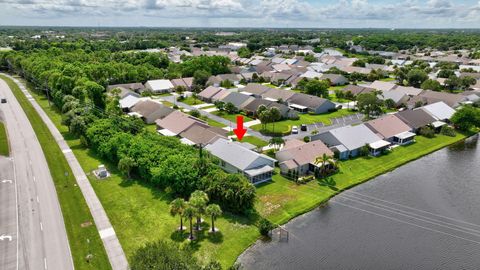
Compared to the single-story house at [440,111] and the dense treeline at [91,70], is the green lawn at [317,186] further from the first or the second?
the dense treeline at [91,70]

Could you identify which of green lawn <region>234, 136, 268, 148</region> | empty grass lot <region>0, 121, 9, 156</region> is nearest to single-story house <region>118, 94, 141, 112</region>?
empty grass lot <region>0, 121, 9, 156</region>

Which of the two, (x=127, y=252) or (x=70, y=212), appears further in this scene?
(x=70, y=212)

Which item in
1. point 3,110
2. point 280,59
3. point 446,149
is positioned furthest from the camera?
point 280,59

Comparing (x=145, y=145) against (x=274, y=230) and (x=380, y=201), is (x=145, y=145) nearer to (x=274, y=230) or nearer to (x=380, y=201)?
(x=274, y=230)

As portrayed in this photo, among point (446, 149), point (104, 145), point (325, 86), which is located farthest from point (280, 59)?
point (104, 145)

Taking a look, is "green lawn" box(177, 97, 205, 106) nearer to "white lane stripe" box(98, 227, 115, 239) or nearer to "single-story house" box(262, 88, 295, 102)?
"single-story house" box(262, 88, 295, 102)
